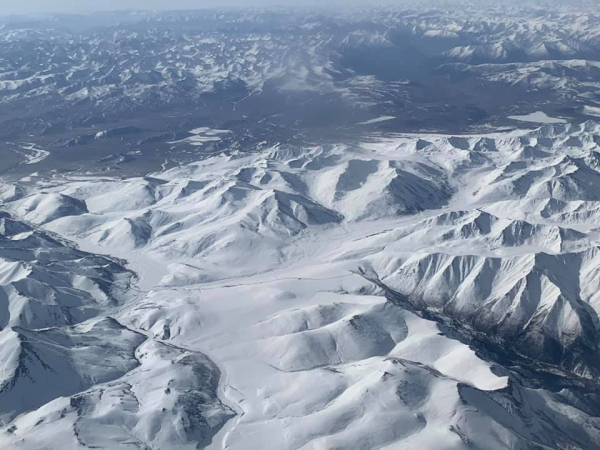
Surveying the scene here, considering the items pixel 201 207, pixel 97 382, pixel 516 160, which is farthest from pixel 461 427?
pixel 516 160

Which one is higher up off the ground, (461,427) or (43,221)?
(461,427)

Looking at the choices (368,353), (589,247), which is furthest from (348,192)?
(368,353)

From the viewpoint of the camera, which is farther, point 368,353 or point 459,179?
point 459,179

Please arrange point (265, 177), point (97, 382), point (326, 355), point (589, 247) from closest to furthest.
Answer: point (97, 382)
point (326, 355)
point (589, 247)
point (265, 177)

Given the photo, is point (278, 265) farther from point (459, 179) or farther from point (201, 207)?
point (459, 179)

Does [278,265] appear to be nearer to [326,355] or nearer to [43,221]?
[326,355]

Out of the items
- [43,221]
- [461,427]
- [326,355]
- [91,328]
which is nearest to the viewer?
[461,427]
